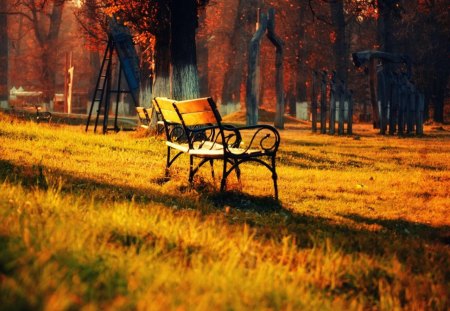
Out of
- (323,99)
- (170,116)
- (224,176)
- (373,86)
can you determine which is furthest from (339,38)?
(224,176)

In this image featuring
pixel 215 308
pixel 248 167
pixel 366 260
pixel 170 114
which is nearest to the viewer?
pixel 215 308

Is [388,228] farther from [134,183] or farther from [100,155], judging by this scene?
[100,155]

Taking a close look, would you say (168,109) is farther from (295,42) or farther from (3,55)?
(295,42)

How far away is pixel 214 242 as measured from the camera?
5.36m

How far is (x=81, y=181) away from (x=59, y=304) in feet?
19.5

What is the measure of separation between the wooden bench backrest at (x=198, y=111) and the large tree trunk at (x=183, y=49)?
7359 mm

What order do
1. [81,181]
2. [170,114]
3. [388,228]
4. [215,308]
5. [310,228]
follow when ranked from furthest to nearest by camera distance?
[170,114], [81,181], [388,228], [310,228], [215,308]

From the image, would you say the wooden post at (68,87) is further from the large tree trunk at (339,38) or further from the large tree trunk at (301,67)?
the large tree trunk at (339,38)

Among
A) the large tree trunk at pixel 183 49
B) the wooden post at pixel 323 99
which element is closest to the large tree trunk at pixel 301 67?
the wooden post at pixel 323 99

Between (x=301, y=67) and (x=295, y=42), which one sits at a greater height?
(x=295, y=42)

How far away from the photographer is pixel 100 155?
41.4 feet

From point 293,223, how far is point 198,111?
208 cm

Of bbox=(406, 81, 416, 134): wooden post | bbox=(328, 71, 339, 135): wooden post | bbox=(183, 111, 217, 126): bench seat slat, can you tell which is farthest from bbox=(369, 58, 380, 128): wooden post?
bbox=(183, 111, 217, 126): bench seat slat

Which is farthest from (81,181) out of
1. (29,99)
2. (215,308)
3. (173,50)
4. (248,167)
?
(29,99)
